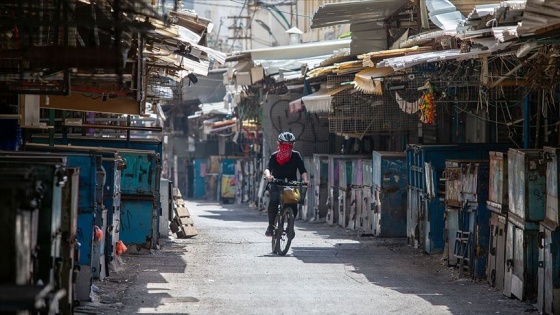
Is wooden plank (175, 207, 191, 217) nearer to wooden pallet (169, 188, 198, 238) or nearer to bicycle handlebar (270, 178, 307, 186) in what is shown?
wooden pallet (169, 188, 198, 238)

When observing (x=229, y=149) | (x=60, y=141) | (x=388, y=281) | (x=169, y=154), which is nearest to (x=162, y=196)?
(x=60, y=141)

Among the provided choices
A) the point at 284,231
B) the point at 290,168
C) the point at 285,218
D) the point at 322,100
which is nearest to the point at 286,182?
the point at 290,168

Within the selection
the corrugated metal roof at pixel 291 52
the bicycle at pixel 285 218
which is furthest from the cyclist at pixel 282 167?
the corrugated metal roof at pixel 291 52

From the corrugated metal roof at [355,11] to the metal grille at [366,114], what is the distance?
4.20ft

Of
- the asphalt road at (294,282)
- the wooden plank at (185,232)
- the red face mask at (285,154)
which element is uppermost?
the red face mask at (285,154)

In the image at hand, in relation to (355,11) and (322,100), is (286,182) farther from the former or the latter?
(322,100)

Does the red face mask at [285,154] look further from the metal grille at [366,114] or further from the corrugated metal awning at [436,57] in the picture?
the metal grille at [366,114]

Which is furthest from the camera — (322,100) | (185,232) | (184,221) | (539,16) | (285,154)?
(322,100)

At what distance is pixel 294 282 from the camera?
1435cm

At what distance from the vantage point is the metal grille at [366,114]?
23.5 metres

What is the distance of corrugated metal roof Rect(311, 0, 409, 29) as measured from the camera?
22422 mm

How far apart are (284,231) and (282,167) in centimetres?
110

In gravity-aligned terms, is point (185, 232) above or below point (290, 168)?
below

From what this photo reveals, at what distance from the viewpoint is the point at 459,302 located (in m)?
12.7
